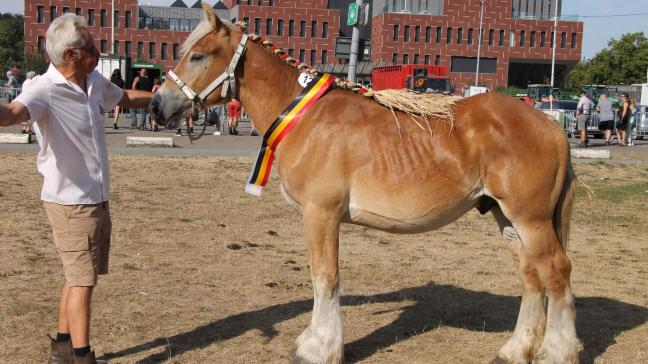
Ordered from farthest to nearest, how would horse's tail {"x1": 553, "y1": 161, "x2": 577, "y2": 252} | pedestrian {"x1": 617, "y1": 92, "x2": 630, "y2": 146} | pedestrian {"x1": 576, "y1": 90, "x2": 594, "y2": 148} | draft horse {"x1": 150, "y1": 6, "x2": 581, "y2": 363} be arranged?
pedestrian {"x1": 617, "y1": 92, "x2": 630, "y2": 146} < pedestrian {"x1": 576, "y1": 90, "x2": 594, "y2": 148} < horse's tail {"x1": 553, "y1": 161, "x2": 577, "y2": 252} < draft horse {"x1": 150, "y1": 6, "x2": 581, "y2": 363}

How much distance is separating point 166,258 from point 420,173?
4120 millimetres

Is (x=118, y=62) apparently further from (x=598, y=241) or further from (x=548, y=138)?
(x=548, y=138)

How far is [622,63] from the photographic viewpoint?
83.6 m

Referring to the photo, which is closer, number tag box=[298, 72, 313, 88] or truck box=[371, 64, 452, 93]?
number tag box=[298, 72, 313, 88]

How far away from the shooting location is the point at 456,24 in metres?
97.7

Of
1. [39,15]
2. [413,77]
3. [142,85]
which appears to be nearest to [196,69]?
[142,85]

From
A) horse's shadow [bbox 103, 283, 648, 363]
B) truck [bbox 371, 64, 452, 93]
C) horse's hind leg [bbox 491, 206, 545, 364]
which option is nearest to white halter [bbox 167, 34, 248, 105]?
horse's shadow [bbox 103, 283, 648, 363]

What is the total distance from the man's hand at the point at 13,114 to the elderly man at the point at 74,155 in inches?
1.8

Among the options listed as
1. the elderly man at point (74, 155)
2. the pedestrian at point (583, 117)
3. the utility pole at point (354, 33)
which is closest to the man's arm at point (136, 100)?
the elderly man at point (74, 155)

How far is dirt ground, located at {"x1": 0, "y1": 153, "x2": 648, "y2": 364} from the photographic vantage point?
5660mm

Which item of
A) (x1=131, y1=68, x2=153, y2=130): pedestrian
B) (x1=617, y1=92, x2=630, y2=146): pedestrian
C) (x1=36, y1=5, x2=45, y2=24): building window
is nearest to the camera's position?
(x1=131, y1=68, x2=153, y2=130): pedestrian

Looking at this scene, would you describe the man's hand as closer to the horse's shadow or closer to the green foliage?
the horse's shadow

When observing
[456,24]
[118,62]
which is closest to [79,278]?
[118,62]

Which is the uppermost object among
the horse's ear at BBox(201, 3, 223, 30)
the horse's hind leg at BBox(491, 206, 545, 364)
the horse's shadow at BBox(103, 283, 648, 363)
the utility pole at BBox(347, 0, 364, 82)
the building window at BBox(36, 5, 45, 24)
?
the building window at BBox(36, 5, 45, 24)
